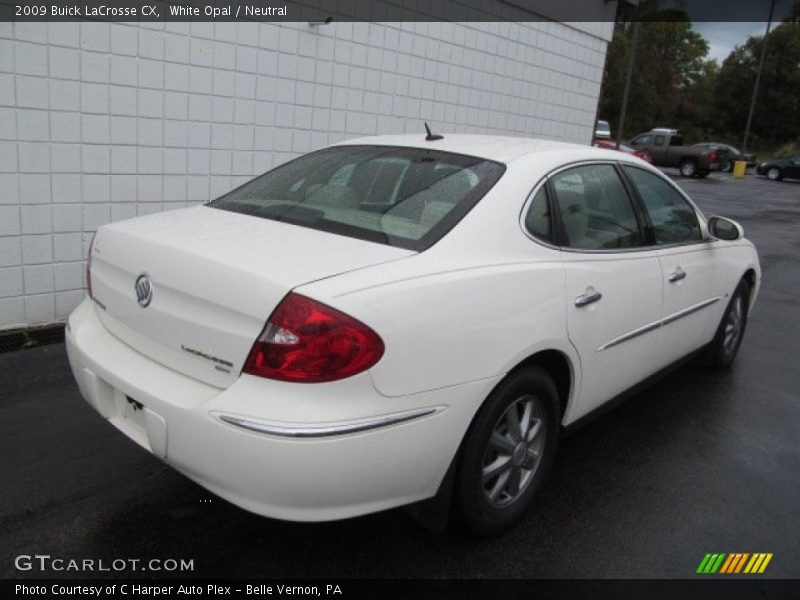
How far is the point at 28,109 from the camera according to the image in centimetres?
439

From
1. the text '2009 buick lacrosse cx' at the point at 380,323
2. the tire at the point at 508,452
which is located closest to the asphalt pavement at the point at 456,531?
the tire at the point at 508,452

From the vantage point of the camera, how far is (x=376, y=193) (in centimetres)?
297

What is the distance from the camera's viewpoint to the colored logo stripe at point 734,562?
2697mm

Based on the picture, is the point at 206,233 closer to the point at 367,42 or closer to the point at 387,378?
the point at 387,378

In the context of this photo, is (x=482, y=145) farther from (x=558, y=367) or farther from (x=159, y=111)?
(x=159, y=111)

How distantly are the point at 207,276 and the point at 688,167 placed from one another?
99.0 ft

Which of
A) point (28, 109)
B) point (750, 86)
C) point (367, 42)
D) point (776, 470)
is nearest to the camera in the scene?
point (776, 470)

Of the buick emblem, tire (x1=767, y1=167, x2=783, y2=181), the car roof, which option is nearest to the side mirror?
the car roof

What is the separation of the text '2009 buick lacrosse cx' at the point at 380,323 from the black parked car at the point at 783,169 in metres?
32.3

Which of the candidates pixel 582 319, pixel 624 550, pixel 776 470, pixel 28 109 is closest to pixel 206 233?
pixel 582 319

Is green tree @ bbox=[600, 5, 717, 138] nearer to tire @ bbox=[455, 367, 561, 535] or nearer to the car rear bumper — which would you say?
tire @ bbox=[455, 367, 561, 535]

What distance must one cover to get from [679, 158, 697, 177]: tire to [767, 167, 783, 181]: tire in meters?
5.32

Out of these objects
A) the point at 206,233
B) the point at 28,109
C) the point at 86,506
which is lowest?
the point at 86,506

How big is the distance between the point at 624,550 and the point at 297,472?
57.8 inches
